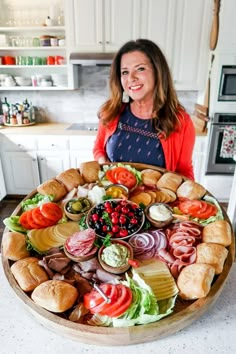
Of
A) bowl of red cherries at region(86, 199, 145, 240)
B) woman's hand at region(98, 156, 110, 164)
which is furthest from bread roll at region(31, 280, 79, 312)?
woman's hand at region(98, 156, 110, 164)

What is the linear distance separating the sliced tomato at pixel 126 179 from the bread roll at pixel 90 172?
0.14 meters

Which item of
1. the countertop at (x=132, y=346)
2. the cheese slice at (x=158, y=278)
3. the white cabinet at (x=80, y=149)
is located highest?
the cheese slice at (x=158, y=278)

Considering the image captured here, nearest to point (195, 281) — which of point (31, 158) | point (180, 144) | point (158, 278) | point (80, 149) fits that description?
point (158, 278)

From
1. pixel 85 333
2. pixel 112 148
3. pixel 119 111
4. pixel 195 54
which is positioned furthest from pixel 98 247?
pixel 195 54

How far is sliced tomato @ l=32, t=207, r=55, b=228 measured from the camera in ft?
3.57

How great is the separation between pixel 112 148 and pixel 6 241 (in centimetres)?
94

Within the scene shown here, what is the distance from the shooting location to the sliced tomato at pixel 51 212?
112 centimetres

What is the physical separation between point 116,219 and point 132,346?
1.52ft

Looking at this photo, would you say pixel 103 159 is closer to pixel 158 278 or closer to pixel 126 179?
pixel 126 179

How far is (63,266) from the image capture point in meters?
0.91

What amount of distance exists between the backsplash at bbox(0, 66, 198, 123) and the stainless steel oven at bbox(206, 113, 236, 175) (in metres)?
0.73

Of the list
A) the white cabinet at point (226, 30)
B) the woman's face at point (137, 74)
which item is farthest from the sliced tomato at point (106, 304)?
the white cabinet at point (226, 30)

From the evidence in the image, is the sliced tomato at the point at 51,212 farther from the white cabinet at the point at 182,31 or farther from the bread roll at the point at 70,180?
the white cabinet at the point at 182,31

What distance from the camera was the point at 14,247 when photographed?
942 mm
